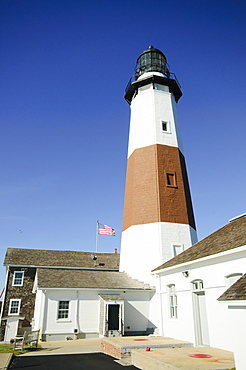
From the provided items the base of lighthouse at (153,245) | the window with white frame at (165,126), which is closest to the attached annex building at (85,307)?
the base of lighthouse at (153,245)

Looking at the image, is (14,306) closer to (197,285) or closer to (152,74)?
(197,285)

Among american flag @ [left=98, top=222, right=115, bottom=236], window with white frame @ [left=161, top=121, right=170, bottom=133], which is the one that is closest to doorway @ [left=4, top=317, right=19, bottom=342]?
american flag @ [left=98, top=222, right=115, bottom=236]

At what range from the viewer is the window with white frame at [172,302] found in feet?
47.1

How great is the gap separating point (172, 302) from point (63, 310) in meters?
7.53

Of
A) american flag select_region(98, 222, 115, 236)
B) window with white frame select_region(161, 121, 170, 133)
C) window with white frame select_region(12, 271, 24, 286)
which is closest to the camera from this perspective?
window with white frame select_region(161, 121, 170, 133)

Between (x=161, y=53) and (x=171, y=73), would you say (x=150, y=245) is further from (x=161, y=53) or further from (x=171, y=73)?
(x=161, y=53)

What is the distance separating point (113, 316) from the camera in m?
18.2

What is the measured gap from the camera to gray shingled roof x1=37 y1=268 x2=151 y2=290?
1871 cm

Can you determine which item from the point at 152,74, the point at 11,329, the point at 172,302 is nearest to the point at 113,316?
the point at 172,302

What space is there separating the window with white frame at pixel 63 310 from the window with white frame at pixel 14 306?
767 centimetres

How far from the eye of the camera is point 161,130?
23344 mm

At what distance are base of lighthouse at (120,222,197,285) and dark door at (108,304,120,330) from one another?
2.90m

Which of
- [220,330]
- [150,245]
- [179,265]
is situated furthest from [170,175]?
[220,330]

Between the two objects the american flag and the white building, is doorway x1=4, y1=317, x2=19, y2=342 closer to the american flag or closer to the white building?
the american flag
